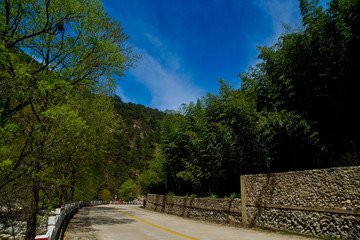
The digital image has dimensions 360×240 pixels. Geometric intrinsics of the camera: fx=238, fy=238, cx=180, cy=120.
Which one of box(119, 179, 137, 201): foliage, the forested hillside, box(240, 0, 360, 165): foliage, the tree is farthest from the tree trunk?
box(119, 179, 137, 201): foliage

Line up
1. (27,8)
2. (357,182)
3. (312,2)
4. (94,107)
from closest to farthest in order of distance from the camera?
(357,182), (27,8), (312,2), (94,107)

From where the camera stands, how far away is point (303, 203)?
8.50 m

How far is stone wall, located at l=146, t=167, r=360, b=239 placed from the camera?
7.02m

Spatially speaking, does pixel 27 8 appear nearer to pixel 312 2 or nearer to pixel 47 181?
pixel 47 181

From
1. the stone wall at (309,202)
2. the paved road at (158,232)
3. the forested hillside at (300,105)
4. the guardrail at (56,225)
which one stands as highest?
the forested hillside at (300,105)

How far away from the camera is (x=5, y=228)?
17.5 meters

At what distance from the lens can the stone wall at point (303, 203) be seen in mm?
7020

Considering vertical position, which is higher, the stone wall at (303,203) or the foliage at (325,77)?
the foliage at (325,77)

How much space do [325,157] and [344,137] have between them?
4.76 ft

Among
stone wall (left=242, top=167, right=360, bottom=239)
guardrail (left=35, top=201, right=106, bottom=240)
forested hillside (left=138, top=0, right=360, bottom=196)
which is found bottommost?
guardrail (left=35, top=201, right=106, bottom=240)

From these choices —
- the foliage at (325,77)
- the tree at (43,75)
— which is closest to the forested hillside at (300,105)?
the foliage at (325,77)

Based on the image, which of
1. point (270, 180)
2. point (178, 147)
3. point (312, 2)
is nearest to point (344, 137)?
point (270, 180)

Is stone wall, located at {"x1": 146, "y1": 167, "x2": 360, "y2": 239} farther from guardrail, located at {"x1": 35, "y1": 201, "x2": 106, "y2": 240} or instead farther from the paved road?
guardrail, located at {"x1": 35, "y1": 201, "x2": 106, "y2": 240}

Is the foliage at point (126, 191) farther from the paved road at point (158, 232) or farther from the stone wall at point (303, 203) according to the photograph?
the stone wall at point (303, 203)
